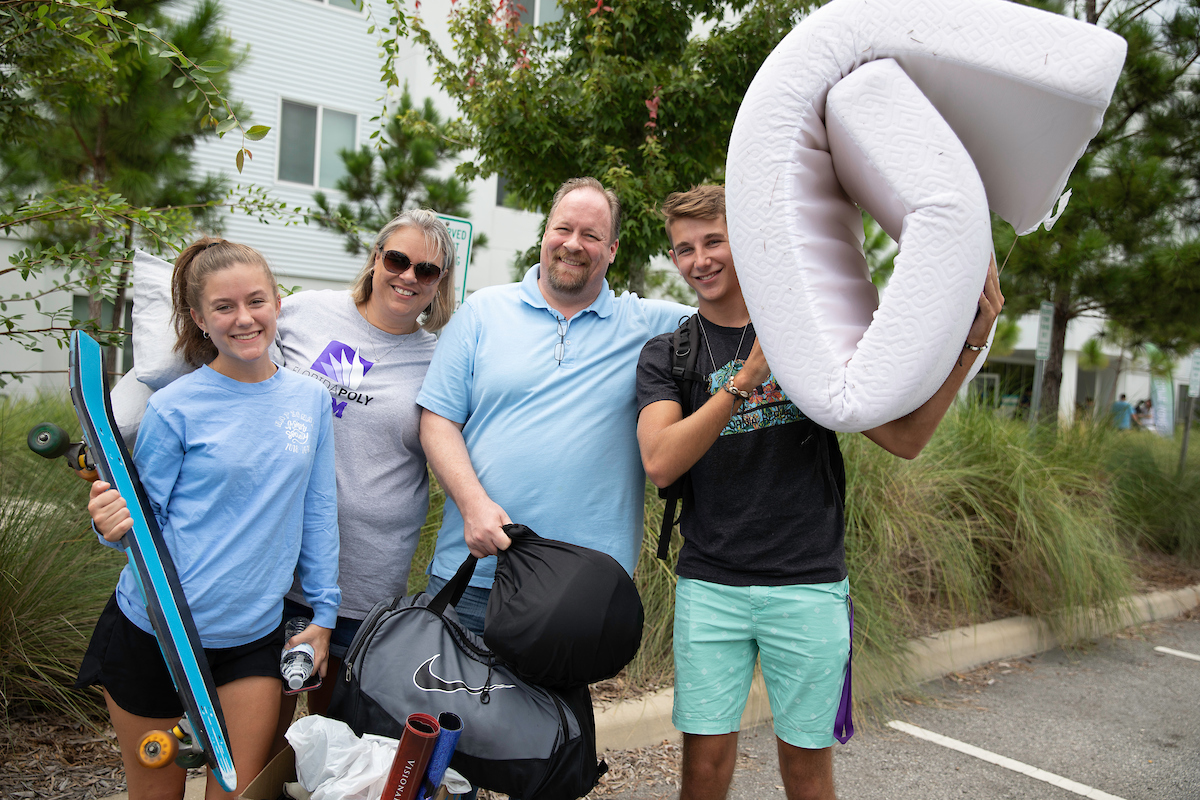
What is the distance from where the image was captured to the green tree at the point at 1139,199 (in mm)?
7398

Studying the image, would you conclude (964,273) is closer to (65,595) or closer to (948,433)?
(65,595)

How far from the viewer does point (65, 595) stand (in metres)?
3.18

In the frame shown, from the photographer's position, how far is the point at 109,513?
1.66 meters

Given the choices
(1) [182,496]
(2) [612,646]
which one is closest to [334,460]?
(1) [182,496]

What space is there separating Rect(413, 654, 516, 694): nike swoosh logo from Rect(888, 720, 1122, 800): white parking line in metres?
2.96

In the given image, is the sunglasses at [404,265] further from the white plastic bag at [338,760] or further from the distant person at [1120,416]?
the distant person at [1120,416]

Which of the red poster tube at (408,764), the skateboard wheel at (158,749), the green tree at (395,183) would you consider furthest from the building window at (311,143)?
the red poster tube at (408,764)

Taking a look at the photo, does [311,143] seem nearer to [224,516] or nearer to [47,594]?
[47,594]

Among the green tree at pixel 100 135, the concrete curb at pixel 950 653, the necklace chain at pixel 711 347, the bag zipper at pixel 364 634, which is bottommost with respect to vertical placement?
the concrete curb at pixel 950 653

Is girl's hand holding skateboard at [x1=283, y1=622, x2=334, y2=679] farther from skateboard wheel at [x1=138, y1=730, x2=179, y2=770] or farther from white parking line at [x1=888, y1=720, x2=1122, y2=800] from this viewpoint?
white parking line at [x1=888, y1=720, x2=1122, y2=800]

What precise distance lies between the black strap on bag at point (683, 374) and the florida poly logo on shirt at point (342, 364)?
0.87 meters

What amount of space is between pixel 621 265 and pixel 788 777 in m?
3.85

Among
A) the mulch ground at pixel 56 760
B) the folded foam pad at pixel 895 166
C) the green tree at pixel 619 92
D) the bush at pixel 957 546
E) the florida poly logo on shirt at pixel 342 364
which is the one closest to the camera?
the folded foam pad at pixel 895 166

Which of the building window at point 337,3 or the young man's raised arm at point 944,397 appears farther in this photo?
the building window at point 337,3
